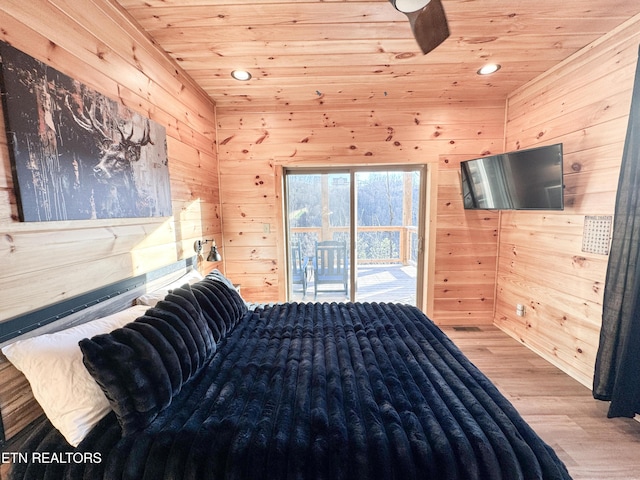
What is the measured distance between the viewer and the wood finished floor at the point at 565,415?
4.58 ft

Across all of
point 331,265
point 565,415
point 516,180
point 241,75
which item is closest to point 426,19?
point 241,75

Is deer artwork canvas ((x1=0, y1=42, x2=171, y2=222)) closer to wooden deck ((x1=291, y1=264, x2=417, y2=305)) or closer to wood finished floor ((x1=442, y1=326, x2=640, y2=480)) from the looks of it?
wooden deck ((x1=291, y1=264, x2=417, y2=305))

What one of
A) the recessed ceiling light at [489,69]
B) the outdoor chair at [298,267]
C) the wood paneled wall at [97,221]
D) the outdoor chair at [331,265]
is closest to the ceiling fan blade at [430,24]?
the recessed ceiling light at [489,69]

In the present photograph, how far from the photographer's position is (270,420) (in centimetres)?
96

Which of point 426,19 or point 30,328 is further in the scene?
point 426,19

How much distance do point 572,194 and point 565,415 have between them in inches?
65.6

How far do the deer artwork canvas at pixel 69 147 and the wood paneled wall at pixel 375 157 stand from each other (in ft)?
4.31

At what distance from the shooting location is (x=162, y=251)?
1841 mm

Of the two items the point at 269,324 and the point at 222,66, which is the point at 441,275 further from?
the point at 222,66

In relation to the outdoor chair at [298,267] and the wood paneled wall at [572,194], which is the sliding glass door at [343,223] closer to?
the outdoor chair at [298,267]

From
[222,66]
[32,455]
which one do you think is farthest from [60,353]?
[222,66]

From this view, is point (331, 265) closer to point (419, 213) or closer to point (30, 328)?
point (419, 213)

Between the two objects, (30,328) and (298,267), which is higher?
(30,328)

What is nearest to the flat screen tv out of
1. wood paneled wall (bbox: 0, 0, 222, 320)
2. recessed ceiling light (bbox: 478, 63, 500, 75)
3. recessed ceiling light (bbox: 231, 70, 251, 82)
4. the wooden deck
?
recessed ceiling light (bbox: 478, 63, 500, 75)
